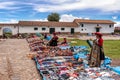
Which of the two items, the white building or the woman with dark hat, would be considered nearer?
the woman with dark hat

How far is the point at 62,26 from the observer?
184 feet

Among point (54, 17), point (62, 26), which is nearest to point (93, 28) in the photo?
point (62, 26)

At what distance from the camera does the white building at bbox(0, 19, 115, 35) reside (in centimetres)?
5312

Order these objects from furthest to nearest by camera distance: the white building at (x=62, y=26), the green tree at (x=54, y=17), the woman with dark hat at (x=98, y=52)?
the green tree at (x=54, y=17) < the white building at (x=62, y=26) < the woman with dark hat at (x=98, y=52)

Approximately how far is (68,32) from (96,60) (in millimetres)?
44674

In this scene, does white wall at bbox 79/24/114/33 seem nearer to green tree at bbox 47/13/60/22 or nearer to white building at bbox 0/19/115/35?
white building at bbox 0/19/115/35

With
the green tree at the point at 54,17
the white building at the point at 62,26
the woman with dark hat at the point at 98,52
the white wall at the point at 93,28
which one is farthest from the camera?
the green tree at the point at 54,17

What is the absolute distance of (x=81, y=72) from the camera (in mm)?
10609

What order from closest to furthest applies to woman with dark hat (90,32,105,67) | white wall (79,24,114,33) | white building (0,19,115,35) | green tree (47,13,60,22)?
woman with dark hat (90,32,105,67) → white building (0,19,115,35) → white wall (79,24,114,33) → green tree (47,13,60,22)

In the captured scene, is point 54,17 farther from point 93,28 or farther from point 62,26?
point 62,26

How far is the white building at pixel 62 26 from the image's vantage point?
174 feet

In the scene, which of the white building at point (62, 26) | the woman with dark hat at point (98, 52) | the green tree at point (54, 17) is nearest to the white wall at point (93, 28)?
the white building at point (62, 26)


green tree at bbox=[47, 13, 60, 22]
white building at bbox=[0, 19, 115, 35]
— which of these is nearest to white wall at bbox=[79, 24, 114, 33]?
white building at bbox=[0, 19, 115, 35]

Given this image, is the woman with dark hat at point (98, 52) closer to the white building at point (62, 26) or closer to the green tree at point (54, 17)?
the white building at point (62, 26)
